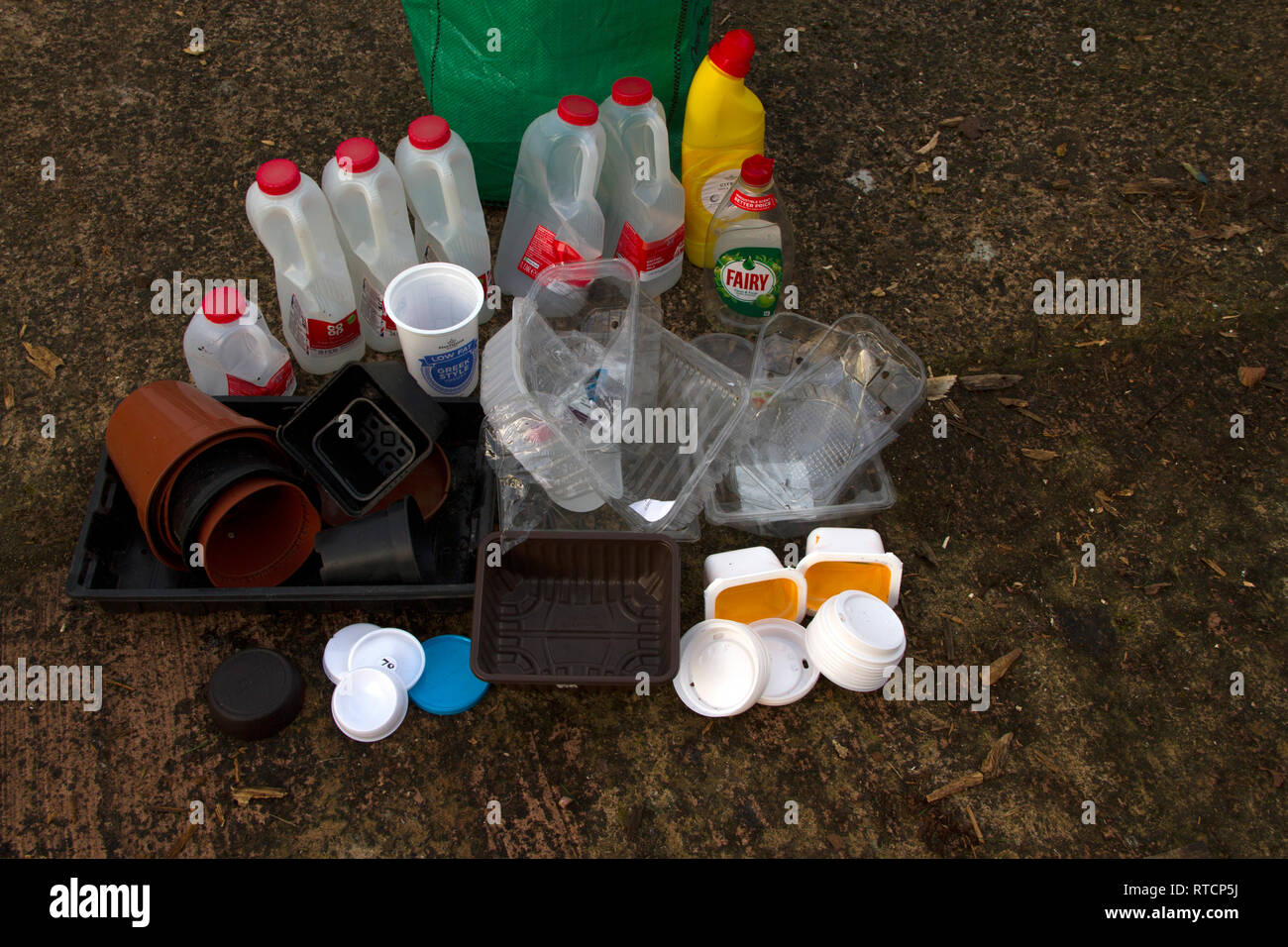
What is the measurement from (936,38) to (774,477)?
2.17 metres

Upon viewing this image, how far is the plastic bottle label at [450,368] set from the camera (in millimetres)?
2404

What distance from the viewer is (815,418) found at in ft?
8.52

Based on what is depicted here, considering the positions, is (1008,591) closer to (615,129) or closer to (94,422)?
(615,129)

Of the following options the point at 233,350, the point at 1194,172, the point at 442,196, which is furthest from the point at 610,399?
the point at 1194,172

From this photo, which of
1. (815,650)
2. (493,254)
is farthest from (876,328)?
(493,254)

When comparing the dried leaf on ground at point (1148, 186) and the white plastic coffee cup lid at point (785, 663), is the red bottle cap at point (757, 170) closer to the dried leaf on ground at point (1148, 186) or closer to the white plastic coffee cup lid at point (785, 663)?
the white plastic coffee cup lid at point (785, 663)

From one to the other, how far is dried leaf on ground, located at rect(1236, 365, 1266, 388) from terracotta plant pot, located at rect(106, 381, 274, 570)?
272cm

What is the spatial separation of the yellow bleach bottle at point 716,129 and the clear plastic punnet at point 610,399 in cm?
49

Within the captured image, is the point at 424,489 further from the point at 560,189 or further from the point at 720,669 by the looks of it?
the point at 560,189

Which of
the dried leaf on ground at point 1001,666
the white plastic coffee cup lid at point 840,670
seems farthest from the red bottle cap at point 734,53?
the dried leaf on ground at point 1001,666

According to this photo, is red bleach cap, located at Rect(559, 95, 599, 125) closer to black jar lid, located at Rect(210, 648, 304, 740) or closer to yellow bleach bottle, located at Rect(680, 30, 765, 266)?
yellow bleach bottle, located at Rect(680, 30, 765, 266)

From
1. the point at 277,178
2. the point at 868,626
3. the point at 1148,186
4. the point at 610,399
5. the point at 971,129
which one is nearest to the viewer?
the point at 868,626

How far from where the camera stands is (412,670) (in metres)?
2.15

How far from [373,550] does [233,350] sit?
71 centimetres
